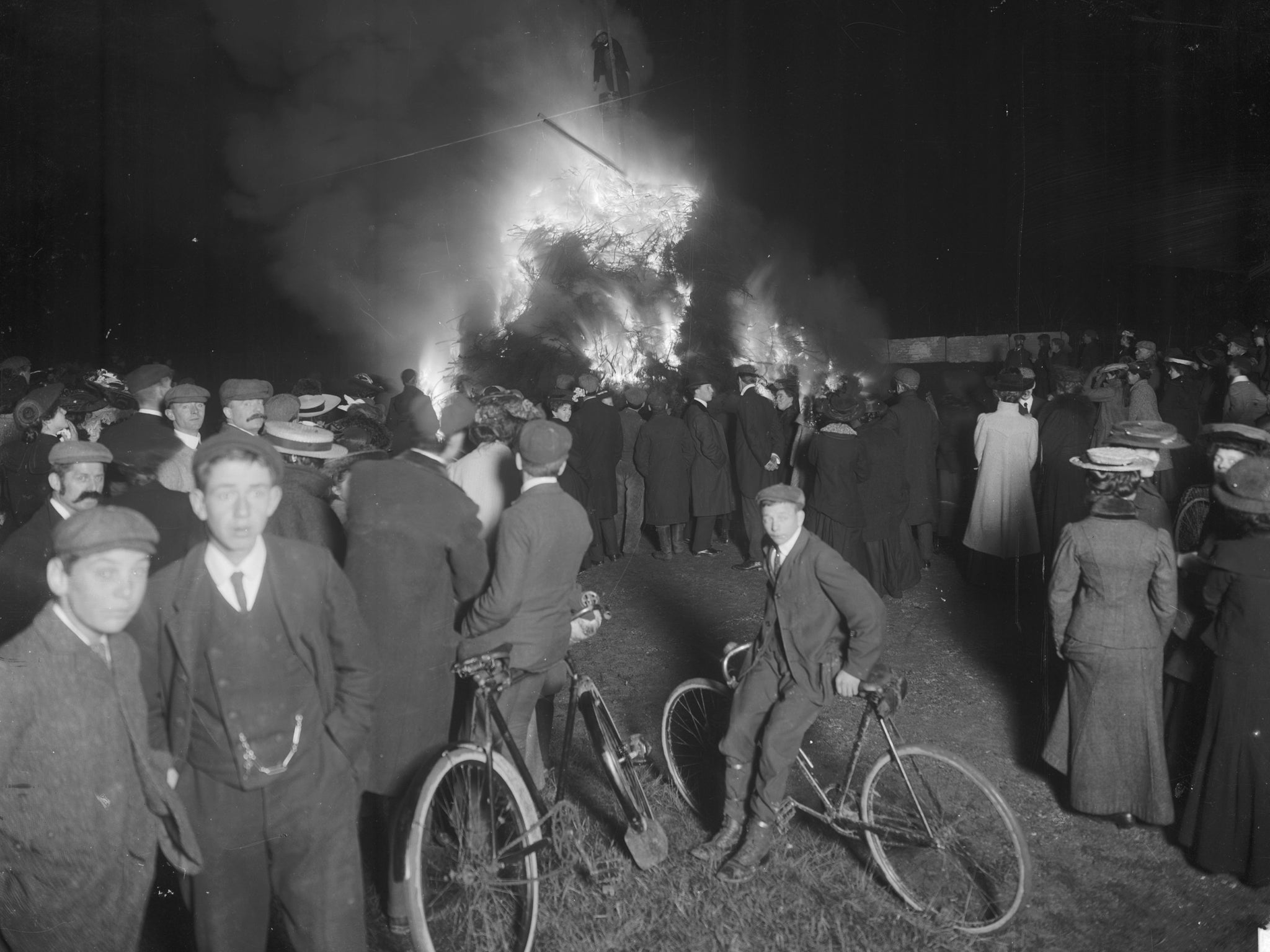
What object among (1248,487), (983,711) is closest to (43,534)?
(1248,487)

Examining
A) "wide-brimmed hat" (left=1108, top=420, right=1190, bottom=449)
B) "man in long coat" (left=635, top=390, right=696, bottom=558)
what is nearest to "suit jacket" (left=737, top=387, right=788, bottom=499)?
"man in long coat" (left=635, top=390, right=696, bottom=558)

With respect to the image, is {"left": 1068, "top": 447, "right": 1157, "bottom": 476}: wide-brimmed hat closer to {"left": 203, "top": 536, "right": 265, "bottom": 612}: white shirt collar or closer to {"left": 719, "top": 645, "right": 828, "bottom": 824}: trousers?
{"left": 719, "top": 645, "right": 828, "bottom": 824}: trousers

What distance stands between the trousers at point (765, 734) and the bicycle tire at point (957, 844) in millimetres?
367

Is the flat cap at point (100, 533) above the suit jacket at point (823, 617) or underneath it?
above

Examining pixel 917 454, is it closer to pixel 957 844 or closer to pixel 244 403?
pixel 957 844

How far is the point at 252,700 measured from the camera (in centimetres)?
255

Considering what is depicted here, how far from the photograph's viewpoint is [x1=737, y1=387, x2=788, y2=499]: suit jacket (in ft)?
32.8

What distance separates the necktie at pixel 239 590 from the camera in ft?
8.23

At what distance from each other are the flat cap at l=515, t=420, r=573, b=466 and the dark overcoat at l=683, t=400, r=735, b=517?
6523 millimetres

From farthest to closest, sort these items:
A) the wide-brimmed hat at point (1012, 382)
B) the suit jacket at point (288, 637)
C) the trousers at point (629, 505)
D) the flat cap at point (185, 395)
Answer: the trousers at point (629, 505) → the wide-brimmed hat at point (1012, 382) → the flat cap at point (185, 395) → the suit jacket at point (288, 637)

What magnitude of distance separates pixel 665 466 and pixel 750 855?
6.63 meters

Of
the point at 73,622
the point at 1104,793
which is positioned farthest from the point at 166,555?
the point at 1104,793

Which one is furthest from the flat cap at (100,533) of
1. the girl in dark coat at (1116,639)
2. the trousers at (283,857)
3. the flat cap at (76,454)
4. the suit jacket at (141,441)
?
the girl in dark coat at (1116,639)

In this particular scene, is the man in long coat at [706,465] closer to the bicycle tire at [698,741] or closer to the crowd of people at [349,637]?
the crowd of people at [349,637]
